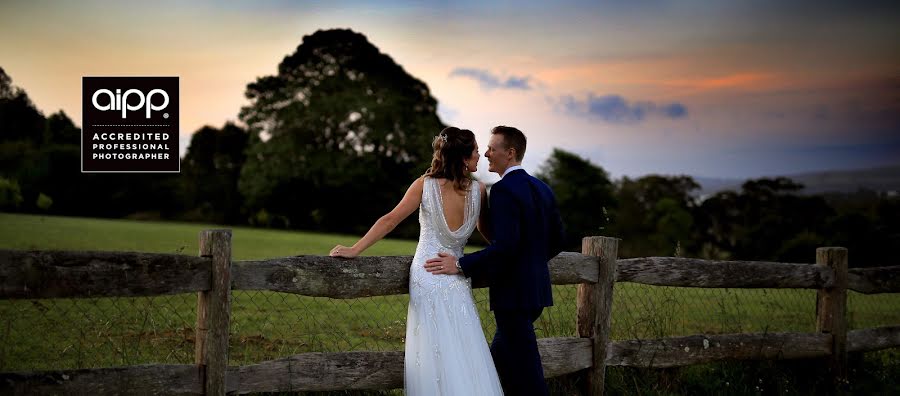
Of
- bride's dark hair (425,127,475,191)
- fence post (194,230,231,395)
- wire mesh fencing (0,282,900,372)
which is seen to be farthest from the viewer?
wire mesh fencing (0,282,900,372)

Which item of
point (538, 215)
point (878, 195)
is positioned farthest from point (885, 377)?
point (878, 195)

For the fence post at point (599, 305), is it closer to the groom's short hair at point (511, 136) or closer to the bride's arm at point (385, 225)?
the groom's short hair at point (511, 136)

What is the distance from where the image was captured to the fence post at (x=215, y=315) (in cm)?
502

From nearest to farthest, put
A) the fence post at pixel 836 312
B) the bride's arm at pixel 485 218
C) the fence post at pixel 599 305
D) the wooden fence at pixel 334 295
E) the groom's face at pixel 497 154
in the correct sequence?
1. the wooden fence at pixel 334 295
2. the groom's face at pixel 497 154
3. the bride's arm at pixel 485 218
4. the fence post at pixel 599 305
5. the fence post at pixel 836 312

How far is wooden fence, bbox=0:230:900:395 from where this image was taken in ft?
15.1

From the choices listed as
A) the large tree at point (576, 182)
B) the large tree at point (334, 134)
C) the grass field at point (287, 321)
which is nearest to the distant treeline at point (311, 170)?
the large tree at point (334, 134)

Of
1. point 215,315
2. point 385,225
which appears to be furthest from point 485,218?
point 215,315

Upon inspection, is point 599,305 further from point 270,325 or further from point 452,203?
point 270,325

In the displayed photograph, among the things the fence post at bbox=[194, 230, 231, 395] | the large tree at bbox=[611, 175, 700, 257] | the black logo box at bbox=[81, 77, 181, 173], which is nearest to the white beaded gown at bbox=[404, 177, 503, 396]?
the fence post at bbox=[194, 230, 231, 395]

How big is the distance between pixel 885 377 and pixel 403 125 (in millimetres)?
37486

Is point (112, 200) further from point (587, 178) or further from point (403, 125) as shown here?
point (587, 178)

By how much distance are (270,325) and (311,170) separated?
107 feet

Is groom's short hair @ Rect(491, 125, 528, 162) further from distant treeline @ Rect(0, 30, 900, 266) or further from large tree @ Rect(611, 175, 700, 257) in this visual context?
distant treeline @ Rect(0, 30, 900, 266)

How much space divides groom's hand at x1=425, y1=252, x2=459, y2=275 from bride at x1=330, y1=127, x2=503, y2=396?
0.05 metres
